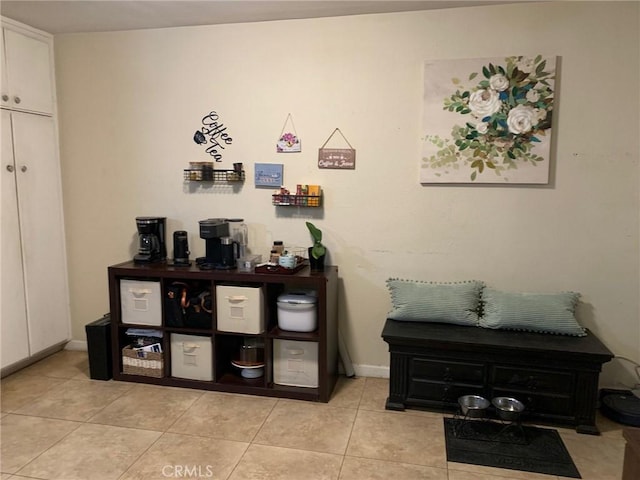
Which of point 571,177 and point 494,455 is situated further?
point 571,177

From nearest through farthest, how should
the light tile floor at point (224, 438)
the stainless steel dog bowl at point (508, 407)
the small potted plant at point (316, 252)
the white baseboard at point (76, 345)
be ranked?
the light tile floor at point (224, 438)
the stainless steel dog bowl at point (508, 407)
the small potted plant at point (316, 252)
the white baseboard at point (76, 345)

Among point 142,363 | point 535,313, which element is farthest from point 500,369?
point 142,363

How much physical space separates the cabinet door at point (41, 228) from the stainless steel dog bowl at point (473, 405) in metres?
2.82

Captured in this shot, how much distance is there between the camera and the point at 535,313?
257cm

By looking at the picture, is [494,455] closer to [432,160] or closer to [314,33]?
[432,160]

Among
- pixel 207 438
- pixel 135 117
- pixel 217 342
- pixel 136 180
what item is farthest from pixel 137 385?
pixel 135 117

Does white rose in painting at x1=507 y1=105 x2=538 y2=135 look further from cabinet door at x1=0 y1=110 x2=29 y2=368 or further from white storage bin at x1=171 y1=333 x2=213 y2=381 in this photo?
cabinet door at x1=0 y1=110 x2=29 y2=368

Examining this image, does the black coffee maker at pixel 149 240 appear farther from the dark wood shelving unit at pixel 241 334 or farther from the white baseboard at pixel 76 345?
the white baseboard at pixel 76 345

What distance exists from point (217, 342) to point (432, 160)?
5.72 ft

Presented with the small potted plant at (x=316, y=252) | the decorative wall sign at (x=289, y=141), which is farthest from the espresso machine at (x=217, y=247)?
the decorative wall sign at (x=289, y=141)

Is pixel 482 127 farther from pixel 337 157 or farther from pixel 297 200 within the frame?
pixel 297 200

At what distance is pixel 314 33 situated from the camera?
9.45 ft

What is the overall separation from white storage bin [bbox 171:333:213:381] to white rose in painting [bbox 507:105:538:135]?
2222mm

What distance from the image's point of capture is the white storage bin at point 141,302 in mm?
2908
